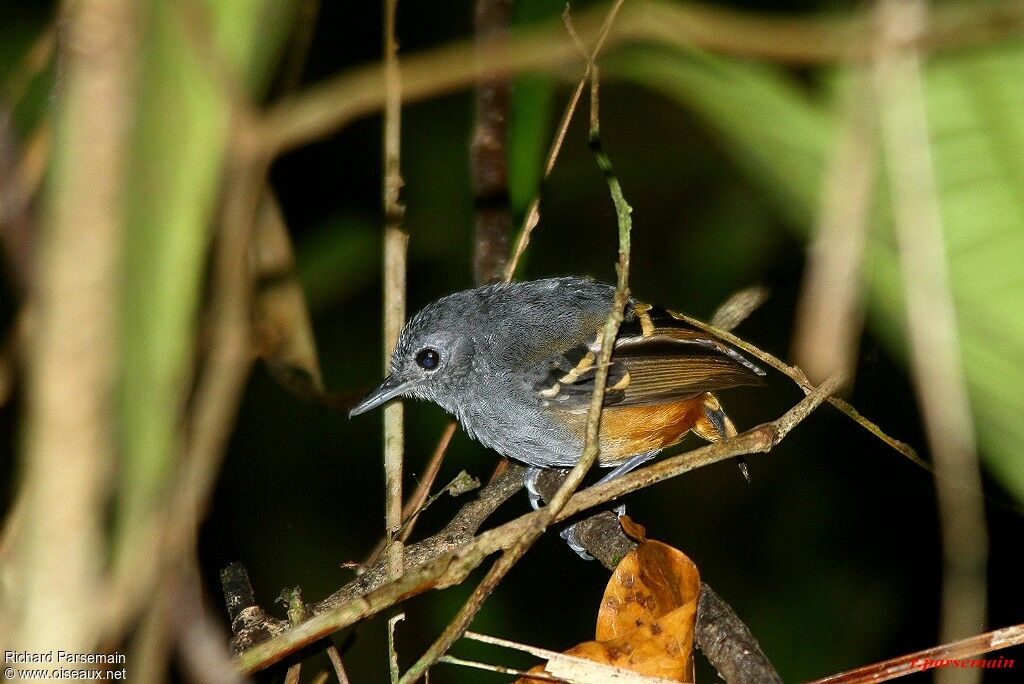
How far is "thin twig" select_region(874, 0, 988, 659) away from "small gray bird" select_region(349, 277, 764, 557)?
2239 millimetres

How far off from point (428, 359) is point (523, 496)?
156 centimetres

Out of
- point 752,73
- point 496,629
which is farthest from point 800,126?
point 496,629

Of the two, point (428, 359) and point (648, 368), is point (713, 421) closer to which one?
point (648, 368)

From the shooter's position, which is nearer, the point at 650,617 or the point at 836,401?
the point at 650,617

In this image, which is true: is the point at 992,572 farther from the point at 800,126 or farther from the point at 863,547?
the point at 800,126

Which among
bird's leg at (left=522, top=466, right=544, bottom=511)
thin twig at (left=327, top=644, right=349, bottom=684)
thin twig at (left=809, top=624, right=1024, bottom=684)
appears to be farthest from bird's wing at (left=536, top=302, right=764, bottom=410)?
thin twig at (left=809, top=624, right=1024, bottom=684)

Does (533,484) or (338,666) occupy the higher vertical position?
(533,484)

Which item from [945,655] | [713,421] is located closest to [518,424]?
[713,421]

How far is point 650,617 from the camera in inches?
94.8

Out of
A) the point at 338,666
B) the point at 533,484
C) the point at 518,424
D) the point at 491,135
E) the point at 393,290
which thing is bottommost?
the point at 338,666

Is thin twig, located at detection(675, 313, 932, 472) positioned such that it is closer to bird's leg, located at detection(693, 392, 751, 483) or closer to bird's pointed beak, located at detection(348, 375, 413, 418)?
bird's leg, located at detection(693, 392, 751, 483)

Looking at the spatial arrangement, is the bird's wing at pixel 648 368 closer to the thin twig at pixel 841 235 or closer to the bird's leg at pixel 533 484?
the bird's leg at pixel 533 484

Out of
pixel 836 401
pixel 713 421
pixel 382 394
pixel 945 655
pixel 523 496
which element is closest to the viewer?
pixel 945 655

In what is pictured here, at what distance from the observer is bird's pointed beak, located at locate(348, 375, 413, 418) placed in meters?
3.52
